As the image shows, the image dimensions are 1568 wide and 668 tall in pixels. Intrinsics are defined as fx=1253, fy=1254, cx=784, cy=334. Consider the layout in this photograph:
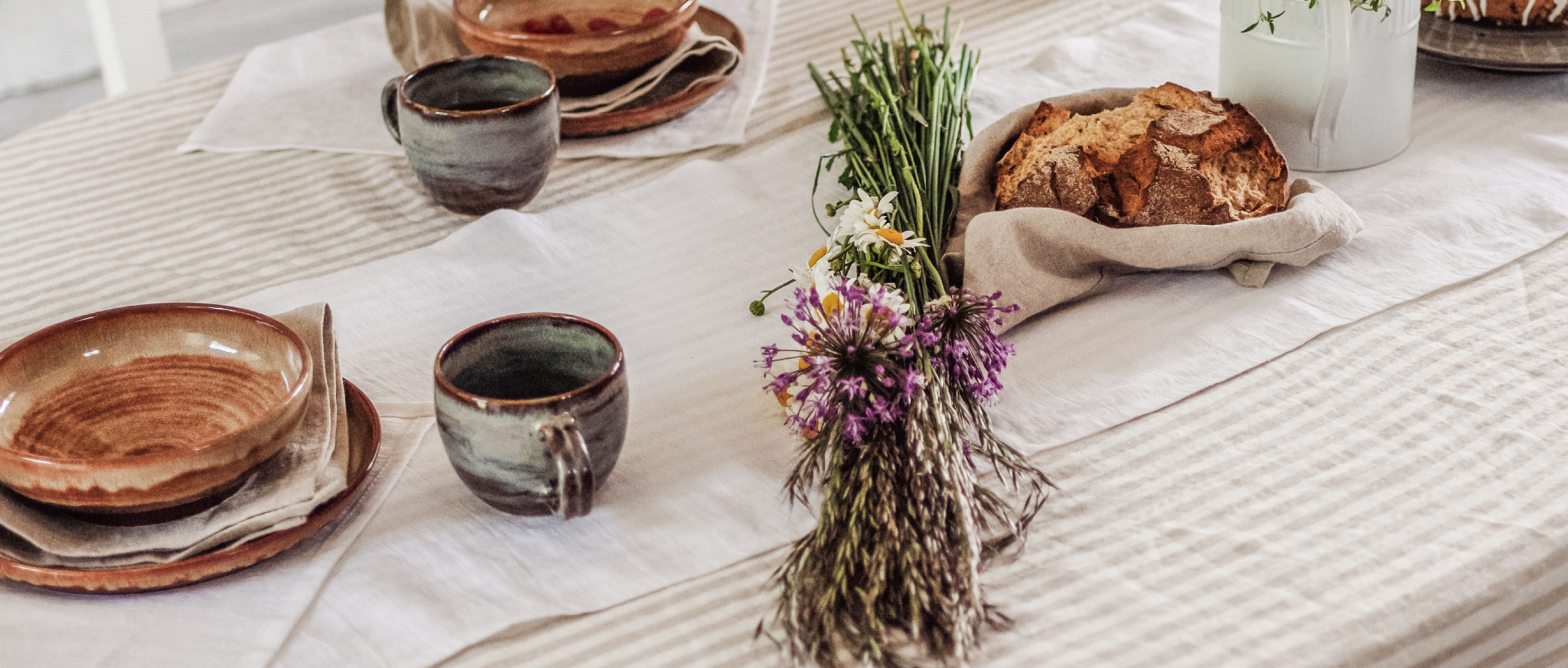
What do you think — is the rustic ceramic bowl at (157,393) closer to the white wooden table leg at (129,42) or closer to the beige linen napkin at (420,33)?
the beige linen napkin at (420,33)

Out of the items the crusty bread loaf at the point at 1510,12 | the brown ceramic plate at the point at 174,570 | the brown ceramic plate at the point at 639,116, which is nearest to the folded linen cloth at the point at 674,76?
the brown ceramic plate at the point at 639,116

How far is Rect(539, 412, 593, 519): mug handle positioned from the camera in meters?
0.67

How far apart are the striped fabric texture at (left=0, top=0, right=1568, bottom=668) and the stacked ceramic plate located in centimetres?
16

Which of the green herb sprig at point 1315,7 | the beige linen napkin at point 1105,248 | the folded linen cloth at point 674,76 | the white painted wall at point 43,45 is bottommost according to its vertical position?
the white painted wall at point 43,45

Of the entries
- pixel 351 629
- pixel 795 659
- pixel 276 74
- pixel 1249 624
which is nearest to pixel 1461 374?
pixel 1249 624

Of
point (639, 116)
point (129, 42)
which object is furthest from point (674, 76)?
point (129, 42)

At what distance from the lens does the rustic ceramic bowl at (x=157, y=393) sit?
679 millimetres

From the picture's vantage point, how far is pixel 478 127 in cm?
100

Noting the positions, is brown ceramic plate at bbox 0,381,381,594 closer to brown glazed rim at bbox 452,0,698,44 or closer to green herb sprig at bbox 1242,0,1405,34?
brown glazed rim at bbox 452,0,698,44

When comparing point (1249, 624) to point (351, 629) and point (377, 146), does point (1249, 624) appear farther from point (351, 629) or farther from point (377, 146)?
point (377, 146)

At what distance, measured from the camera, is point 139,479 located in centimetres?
66

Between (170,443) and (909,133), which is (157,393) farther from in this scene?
(909,133)

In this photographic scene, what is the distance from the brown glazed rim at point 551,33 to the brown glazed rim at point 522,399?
1.63 feet

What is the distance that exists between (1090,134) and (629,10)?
53 centimetres
